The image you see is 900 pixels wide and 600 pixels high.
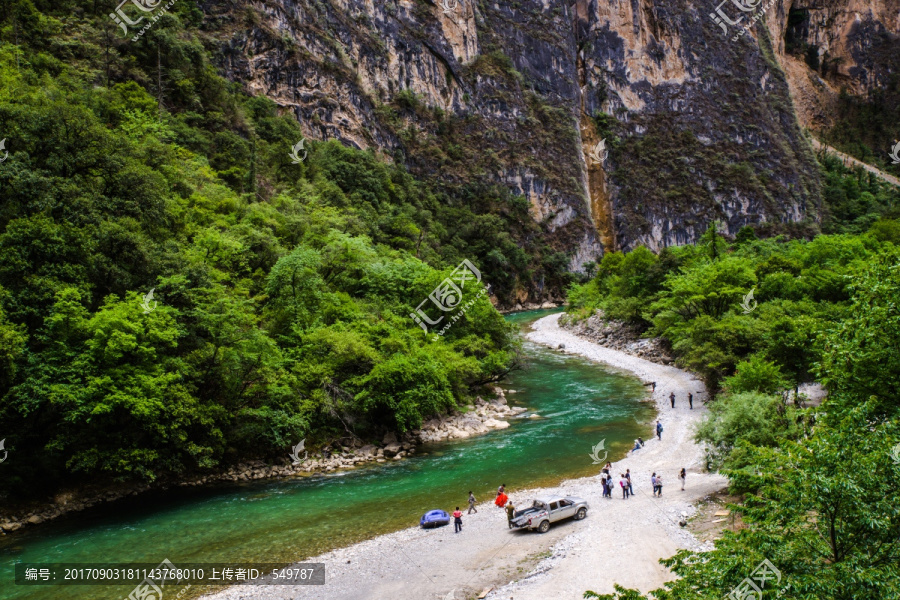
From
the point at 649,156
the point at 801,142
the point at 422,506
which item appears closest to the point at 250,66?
the point at 422,506

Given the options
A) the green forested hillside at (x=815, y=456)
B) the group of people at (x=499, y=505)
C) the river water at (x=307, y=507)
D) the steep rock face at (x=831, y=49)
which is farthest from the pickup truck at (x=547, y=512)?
the steep rock face at (x=831, y=49)

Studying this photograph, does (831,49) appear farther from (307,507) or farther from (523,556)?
(307,507)

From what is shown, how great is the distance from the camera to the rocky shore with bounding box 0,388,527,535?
733 inches

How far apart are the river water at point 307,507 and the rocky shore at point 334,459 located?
2.07 ft

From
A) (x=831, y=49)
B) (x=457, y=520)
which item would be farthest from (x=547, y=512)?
(x=831, y=49)

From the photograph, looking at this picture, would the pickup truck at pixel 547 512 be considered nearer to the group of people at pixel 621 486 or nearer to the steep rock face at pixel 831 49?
the group of people at pixel 621 486

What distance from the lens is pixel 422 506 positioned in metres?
19.3

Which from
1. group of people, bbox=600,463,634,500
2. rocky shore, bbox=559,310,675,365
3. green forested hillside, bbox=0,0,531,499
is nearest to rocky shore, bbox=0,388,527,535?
green forested hillside, bbox=0,0,531,499

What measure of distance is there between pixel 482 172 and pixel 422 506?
9686cm

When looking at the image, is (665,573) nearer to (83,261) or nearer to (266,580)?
(266,580)

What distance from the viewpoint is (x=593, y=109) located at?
443 feet

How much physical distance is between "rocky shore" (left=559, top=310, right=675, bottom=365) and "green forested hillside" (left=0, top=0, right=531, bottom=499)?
16.8 m

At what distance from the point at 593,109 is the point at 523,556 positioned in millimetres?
137486

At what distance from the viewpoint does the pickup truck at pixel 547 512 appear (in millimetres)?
16797
